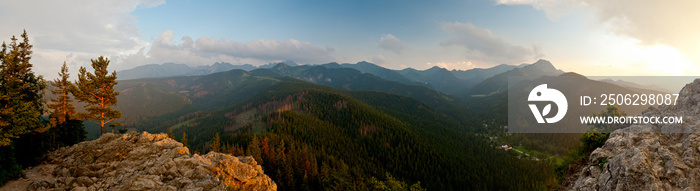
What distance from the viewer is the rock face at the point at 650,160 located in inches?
630

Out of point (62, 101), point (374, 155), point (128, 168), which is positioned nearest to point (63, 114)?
point (62, 101)

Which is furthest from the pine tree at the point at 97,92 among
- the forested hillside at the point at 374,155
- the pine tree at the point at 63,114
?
the forested hillside at the point at 374,155

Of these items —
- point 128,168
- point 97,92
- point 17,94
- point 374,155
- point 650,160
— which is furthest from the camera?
point 374,155

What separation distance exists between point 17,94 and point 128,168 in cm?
2321

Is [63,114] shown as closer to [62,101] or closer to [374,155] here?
[62,101]

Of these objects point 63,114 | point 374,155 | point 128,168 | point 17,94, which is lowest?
point 374,155

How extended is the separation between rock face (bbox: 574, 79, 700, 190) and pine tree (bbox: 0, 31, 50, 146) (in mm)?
66088

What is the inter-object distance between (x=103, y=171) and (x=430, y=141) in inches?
6692

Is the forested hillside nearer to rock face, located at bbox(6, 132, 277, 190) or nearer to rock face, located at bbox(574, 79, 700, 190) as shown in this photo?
rock face, located at bbox(6, 132, 277, 190)

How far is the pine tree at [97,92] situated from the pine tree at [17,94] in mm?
5243

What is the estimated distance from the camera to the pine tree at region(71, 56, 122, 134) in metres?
38.0

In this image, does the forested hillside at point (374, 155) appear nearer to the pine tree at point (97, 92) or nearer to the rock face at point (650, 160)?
the pine tree at point (97, 92)

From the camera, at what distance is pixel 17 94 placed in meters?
32.6

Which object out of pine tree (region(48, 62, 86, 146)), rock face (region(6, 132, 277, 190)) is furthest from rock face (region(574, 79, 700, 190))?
pine tree (region(48, 62, 86, 146))
